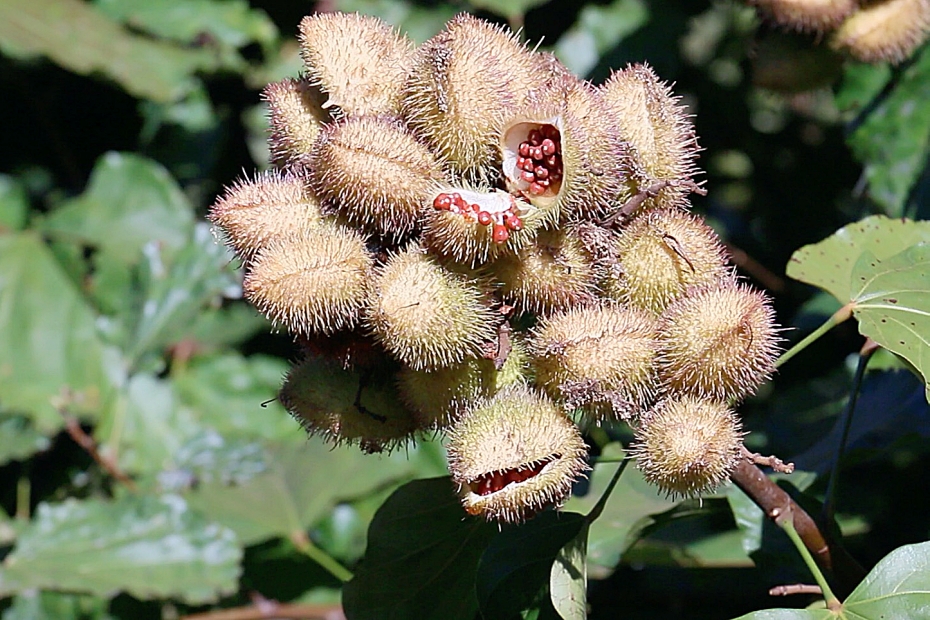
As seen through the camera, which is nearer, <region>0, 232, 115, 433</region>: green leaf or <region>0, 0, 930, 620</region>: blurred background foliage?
<region>0, 0, 930, 620</region>: blurred background foliage

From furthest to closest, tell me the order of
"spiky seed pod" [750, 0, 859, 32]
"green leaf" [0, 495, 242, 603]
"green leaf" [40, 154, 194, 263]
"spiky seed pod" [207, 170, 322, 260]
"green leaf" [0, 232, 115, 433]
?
1. "green leaf" [40, 154, 194, 263]
2. "green leaf" [0, 232, 115, 433]
3. "green leaf" [0, 495, 242, 603]
4. "spiky seed pod" [750, 0, 859, 32]
5. "spiky seed pod" [207, 170, 322, 260]

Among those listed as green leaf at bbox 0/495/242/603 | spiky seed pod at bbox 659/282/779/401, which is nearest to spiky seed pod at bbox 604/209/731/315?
spiky seed pod at bbox 659/282/779/401

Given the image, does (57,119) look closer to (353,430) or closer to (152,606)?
(152,606)

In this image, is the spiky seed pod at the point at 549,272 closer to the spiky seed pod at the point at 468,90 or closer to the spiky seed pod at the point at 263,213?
the spiky seed pod at the point at 468,90

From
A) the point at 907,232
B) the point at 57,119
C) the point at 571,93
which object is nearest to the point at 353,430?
the point at 571,93

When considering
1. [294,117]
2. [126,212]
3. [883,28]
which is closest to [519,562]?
[294,117]

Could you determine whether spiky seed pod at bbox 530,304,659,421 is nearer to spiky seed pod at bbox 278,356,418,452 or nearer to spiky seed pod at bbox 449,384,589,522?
spiky seed pod at bbox 449,384,589,522
